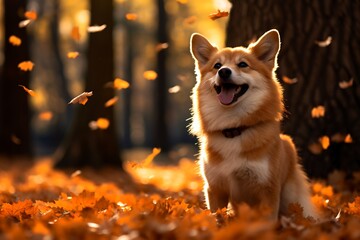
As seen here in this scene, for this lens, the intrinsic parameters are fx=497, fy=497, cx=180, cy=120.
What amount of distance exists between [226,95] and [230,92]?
0.20ft

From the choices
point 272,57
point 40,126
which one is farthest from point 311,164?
point 40,126

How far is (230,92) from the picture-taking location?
4539mm

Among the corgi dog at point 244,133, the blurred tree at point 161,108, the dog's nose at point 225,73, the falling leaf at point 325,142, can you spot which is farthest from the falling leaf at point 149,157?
the blurred tree at point 161,108

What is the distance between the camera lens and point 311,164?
6438mm

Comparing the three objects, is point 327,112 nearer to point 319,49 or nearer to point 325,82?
point 325,82

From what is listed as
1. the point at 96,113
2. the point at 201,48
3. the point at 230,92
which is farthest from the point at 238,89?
the point at 96,113

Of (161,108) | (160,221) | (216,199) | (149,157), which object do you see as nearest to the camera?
(160,221)

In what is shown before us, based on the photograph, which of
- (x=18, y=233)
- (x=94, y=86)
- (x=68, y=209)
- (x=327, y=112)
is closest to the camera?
(x=18, y=233)

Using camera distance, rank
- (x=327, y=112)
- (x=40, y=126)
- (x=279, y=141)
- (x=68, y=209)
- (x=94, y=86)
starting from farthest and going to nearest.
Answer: (x=40, y=126)
(x=94, y=86)
(x=327, y=112)
(x=279, y=141)
(x=68, y=209)

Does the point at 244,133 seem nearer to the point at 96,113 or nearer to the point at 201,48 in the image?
the point at 201,48

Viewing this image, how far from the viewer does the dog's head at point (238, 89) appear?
4.43 metres

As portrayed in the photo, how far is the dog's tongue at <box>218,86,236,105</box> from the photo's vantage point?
447 cm

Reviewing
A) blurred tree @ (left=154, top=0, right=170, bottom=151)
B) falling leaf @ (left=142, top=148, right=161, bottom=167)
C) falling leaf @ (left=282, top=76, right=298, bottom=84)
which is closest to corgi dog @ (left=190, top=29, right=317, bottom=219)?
falling leaf @ (left=142, top=148, right=161, bottom=167)

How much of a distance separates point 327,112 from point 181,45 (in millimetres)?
22354
